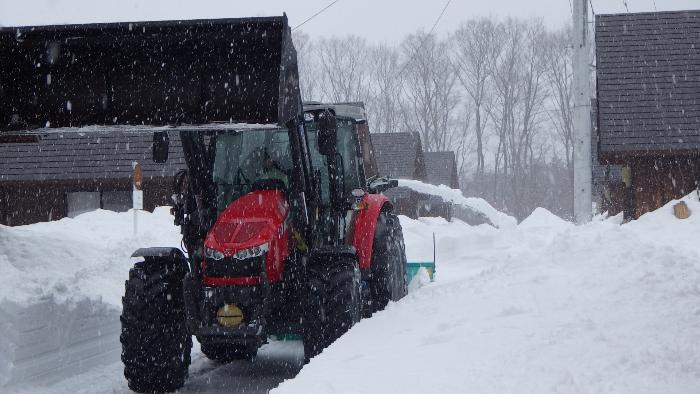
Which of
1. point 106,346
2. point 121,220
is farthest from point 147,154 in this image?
point 106,346

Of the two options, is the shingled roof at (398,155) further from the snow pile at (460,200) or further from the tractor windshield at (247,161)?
the tractor windshield at (247,161)

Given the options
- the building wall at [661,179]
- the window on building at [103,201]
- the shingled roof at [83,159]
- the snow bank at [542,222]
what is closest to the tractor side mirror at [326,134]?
the snow bank at [542,222]

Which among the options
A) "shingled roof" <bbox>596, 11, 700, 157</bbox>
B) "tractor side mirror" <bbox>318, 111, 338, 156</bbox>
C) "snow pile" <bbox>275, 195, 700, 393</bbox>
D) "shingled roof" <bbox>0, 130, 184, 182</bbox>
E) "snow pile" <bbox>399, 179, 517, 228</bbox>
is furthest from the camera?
"shingled roof" <bbox>0, 130, 184, 182</bbox>

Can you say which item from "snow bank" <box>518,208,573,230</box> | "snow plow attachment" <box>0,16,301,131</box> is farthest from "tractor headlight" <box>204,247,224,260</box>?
"snow bank" <box>518,208,573,230</box>

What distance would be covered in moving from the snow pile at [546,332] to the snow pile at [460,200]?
1025 centimetres

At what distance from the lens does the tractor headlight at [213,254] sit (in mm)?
6336

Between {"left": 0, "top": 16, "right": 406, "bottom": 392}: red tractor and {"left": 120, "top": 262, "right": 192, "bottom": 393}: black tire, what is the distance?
10mm

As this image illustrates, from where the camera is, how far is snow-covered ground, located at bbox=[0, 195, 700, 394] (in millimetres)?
4527

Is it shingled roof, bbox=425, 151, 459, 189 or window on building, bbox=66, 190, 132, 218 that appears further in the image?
shingled roof, bbox=425, 151, 459, 189

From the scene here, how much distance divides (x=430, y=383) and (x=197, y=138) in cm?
365

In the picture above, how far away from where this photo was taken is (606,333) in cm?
527

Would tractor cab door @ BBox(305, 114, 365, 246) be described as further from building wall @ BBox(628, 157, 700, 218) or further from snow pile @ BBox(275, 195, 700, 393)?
building wall @ BBox(628, 157, 700, 218)

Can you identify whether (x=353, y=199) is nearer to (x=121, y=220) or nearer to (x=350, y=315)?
(x=350, y=315)

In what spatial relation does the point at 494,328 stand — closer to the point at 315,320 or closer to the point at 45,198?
the point at 315,320
